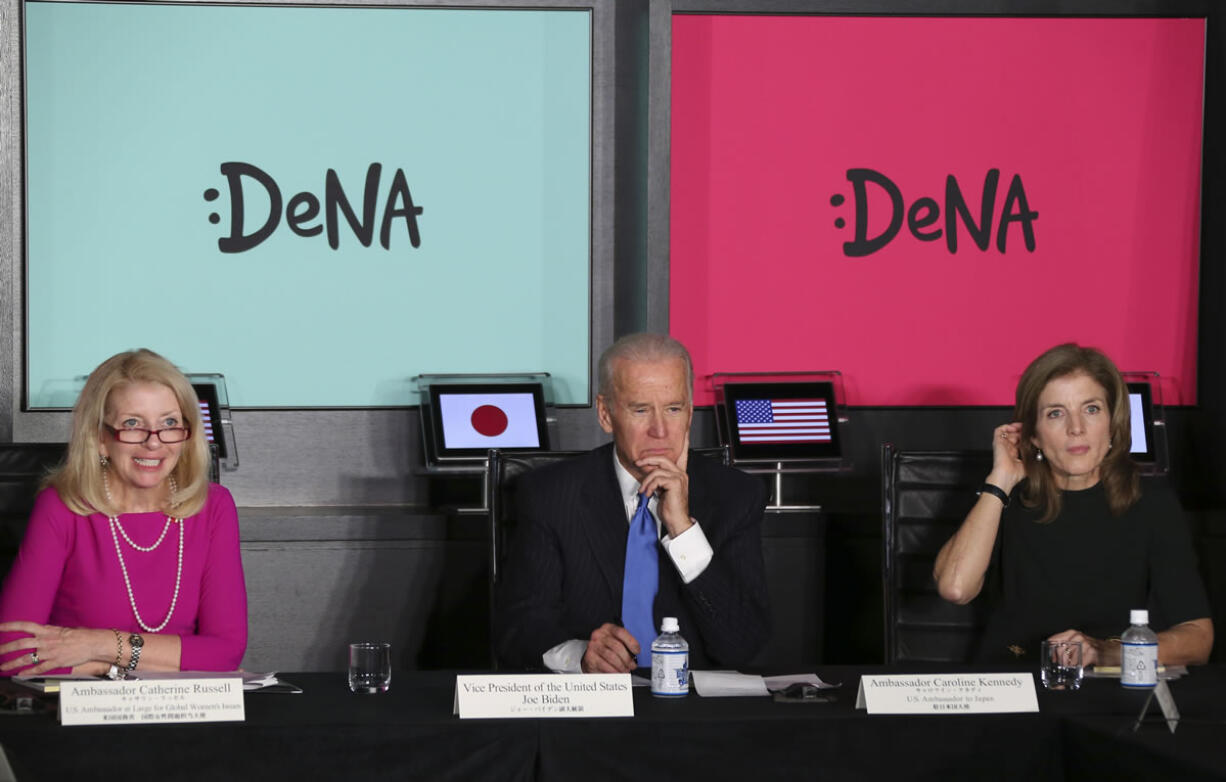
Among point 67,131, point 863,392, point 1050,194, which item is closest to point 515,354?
point 863,392

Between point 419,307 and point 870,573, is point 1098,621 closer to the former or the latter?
point 870,573

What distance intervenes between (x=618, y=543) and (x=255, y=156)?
6.17ft

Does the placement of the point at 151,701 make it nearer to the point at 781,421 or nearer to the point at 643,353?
the point at 643,353

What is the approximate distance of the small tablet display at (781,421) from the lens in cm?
380

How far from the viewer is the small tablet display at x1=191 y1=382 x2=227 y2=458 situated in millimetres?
3695

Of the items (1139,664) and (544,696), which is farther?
(1139,664)

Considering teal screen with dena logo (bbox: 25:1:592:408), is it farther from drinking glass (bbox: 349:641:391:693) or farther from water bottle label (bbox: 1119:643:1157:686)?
water bottle label (bbox: 1119:643:1157:686)

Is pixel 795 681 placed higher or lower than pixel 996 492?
lower

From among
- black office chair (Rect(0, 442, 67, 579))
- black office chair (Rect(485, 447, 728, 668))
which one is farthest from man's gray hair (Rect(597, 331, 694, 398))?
black office chair (Rect(0, 442, 67, 579))

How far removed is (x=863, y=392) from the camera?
405 cm

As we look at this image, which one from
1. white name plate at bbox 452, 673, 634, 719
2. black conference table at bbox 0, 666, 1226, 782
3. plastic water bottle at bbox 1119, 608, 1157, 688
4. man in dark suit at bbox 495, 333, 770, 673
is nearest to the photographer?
black conference table at bbox 0, 666, 1226, 782

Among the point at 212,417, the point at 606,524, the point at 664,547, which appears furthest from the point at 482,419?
the point at 664,547

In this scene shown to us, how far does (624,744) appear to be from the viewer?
1.89 meters

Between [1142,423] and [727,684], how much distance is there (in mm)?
2235
